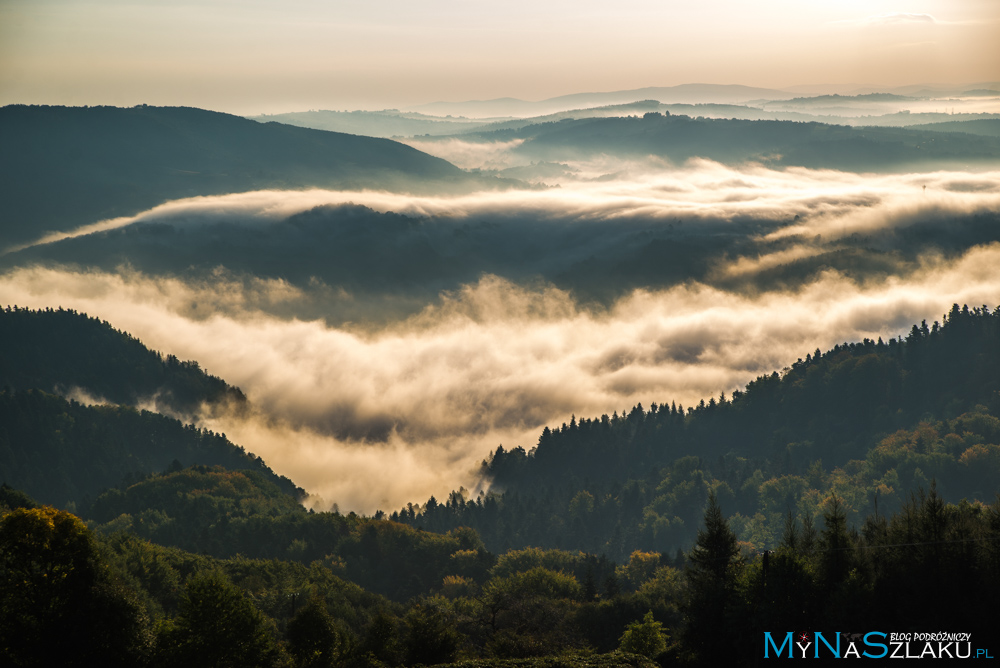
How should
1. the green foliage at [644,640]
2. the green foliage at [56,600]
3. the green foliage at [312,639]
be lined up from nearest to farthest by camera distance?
the green foliage at [56,600]
the green foliage at [312,639]
the green foliage at [644,640]

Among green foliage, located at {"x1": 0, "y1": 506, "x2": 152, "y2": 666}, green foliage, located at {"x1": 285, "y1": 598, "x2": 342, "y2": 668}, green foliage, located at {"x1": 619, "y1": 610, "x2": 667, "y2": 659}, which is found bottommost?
green foliage, located at {"x1": 619, "y1": 610, "x2": 667, "y2": 659}

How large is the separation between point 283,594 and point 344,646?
127 feet

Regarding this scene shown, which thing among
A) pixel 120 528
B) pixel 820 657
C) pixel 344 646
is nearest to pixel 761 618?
pixel 820 657

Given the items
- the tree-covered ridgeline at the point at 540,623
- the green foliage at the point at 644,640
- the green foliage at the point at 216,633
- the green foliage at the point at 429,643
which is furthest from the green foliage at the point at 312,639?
the green foliage at the point at 644,640

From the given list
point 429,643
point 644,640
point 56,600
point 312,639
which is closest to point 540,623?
point 644,640

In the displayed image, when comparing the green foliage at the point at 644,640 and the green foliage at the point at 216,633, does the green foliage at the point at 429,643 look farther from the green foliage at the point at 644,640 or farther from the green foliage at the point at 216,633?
the green foliage at the point at 644,640

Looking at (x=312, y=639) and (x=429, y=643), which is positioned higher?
(x=312, y=639)

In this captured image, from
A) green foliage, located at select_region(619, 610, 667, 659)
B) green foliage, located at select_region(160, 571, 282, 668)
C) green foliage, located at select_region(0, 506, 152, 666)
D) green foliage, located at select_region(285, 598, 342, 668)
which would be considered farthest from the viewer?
green foliage, located at select_region(619, 610, 667, 659)

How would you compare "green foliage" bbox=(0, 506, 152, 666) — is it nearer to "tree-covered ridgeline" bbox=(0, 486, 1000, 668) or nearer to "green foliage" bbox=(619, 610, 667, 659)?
"tree-covered ridgeline" bbox=(0, 486, 1000, 668)

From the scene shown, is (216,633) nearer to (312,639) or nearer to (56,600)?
(312,639)

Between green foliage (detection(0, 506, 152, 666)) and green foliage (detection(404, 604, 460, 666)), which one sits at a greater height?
green foliage (detection(0, 506, 152, 666))

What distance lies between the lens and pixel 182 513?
19988 centimetres

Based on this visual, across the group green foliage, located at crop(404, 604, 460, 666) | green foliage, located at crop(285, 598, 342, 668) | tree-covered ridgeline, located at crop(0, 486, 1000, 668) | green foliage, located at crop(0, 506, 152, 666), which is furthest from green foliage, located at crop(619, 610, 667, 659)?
green foliage, located at crop(0, 506, 152, 666)

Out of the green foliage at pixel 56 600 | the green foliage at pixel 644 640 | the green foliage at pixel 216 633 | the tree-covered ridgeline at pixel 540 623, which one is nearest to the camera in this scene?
the green foliage at pixel 56 600
